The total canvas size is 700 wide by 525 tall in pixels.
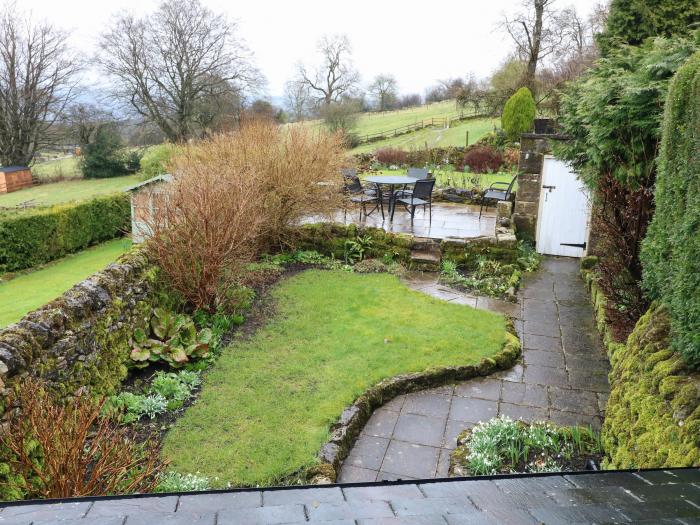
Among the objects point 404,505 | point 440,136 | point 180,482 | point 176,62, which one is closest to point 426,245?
point 180,482

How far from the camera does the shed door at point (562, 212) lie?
10062mm

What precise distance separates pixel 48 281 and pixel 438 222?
866 cm

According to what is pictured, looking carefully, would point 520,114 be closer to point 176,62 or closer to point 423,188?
point 423,188

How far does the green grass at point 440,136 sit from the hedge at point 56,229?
542 inches

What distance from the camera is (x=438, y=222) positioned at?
11.4m

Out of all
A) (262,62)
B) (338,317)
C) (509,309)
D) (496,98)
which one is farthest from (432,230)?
(262,62)

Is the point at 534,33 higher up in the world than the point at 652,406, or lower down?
higher up

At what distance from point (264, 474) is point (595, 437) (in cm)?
274

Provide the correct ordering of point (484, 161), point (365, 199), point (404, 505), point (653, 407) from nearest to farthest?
1. point (404, 505)
2. point (653, 407)
3. point (365, 199)
4. point (484, 161)

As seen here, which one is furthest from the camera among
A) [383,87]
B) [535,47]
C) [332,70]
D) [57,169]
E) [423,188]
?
[383,87]

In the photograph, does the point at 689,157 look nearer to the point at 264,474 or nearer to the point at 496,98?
the point at 264,474

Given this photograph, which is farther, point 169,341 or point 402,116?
point 402,116

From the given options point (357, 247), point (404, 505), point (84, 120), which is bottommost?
point (357, 247)

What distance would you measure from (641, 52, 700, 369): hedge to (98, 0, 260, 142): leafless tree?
1123 inches
